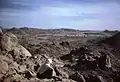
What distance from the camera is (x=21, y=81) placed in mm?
12031

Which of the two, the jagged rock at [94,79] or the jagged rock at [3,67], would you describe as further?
the jagged rock at [94,79]

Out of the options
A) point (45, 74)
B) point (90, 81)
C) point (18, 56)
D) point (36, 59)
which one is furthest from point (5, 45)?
point (90, 81)

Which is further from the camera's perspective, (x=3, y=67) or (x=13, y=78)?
(x=3, y=67)

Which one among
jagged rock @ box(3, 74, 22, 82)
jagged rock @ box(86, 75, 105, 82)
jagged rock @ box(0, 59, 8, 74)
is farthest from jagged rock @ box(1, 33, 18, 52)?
jagged rock @ box(86, 75, 105, 82)

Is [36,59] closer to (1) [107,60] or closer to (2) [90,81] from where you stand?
(2) [90,81]

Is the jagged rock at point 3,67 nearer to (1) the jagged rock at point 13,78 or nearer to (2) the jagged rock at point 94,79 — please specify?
(1) the jagged rock at point 13,78

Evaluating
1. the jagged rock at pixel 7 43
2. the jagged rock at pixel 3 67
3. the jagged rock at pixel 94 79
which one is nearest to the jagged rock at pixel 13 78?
the jagged rock at pixel 3 67

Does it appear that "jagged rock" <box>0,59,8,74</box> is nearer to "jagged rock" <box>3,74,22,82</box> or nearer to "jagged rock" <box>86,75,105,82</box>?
"jagged rock" <box>3,74,22,82</box>

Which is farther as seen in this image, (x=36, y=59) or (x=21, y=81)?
(x=36, y=59)

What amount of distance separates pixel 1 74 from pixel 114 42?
30.0 metres

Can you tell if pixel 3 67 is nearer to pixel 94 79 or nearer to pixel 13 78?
pixel 13 78

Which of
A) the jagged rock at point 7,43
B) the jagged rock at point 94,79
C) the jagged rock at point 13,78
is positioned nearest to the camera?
the jagged rock at point 13,78

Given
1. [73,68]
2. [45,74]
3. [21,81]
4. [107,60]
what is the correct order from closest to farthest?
[21,81] < [45,74] < [73,68] < [107,60]

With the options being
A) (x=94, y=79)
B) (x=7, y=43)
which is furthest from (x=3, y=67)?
(x=94, y=79)
